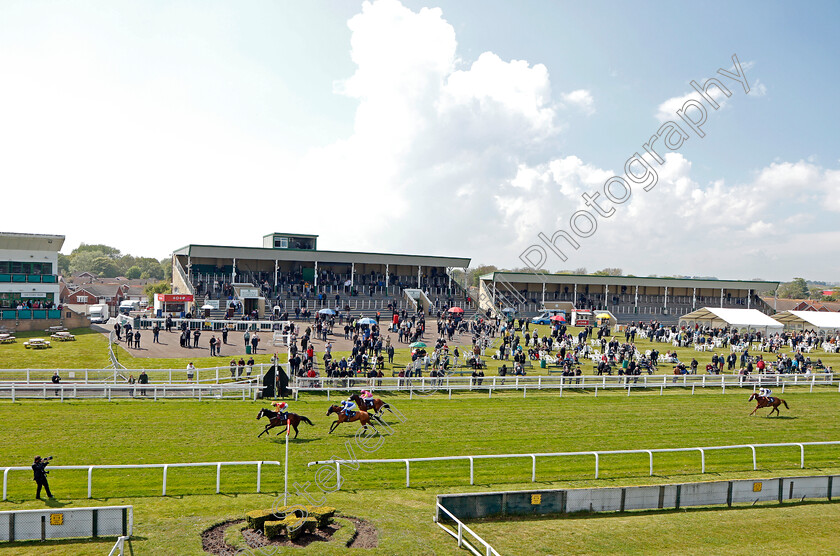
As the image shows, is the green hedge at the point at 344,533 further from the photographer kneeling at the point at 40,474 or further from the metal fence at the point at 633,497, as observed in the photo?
the photographer kneeling at the point at 40,474

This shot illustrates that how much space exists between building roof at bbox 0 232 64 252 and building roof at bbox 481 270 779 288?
37585mm

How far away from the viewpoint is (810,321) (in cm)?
5188

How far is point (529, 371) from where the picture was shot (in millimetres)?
31500

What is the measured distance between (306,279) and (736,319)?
3731 cm

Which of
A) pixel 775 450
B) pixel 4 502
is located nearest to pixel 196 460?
pixel 4 502

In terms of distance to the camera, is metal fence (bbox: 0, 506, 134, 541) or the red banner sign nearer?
metal fence (bbox: 0, 506, 134, 541)

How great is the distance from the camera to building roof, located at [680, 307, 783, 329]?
1947 inches

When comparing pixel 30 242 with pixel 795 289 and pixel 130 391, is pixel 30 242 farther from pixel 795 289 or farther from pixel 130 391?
pixel 795 289

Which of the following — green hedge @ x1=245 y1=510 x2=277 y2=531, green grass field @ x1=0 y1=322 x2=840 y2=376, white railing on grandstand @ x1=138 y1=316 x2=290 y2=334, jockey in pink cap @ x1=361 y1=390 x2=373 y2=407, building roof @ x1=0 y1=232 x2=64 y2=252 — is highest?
building roof @ x1=0 y1=232 x2=64 y2=252

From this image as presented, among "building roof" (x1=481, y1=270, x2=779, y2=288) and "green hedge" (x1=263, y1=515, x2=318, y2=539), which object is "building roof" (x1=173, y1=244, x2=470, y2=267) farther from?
"green hedge" (x1=263, y1=515, x2=318, y2=539)

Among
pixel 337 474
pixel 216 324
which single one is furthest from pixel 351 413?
pixel 216 324

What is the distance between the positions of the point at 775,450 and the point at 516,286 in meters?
47.4

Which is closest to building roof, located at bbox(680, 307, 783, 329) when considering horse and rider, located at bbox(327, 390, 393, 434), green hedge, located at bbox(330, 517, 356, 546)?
horse and rider, located at bbox(327, 390, 393, 434)

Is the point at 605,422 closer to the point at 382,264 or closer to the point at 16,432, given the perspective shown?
the point at 16,432
